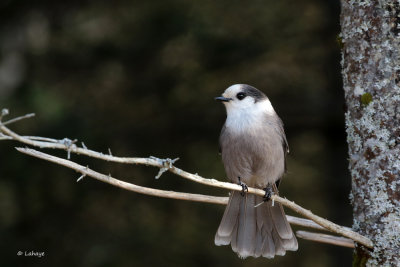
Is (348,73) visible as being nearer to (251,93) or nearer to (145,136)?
(251,93)

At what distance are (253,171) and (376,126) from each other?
3.69 ft

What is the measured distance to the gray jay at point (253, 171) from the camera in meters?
2.82

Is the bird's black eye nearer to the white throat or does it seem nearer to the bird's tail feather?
the white throat

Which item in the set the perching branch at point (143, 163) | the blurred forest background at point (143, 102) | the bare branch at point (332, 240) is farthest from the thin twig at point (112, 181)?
the blurred forest background at point (143, 102)

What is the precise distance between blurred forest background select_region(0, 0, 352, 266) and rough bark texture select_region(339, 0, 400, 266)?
2.19 meters

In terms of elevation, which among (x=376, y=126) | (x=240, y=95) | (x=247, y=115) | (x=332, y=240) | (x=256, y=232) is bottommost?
(x=332, y=240)

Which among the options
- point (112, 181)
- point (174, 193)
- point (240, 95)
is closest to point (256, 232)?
point (240, 95)

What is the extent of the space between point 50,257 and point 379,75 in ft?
10.3

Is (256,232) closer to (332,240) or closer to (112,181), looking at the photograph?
(332,240)

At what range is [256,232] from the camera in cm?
285

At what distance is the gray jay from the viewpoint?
2.82 metres

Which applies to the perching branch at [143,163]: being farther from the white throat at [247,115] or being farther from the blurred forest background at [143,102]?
the blurred forest background at [143,102]

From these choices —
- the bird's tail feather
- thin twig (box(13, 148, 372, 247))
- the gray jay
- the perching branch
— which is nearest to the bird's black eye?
the gray jay

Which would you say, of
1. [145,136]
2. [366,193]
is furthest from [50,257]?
[366,193]
